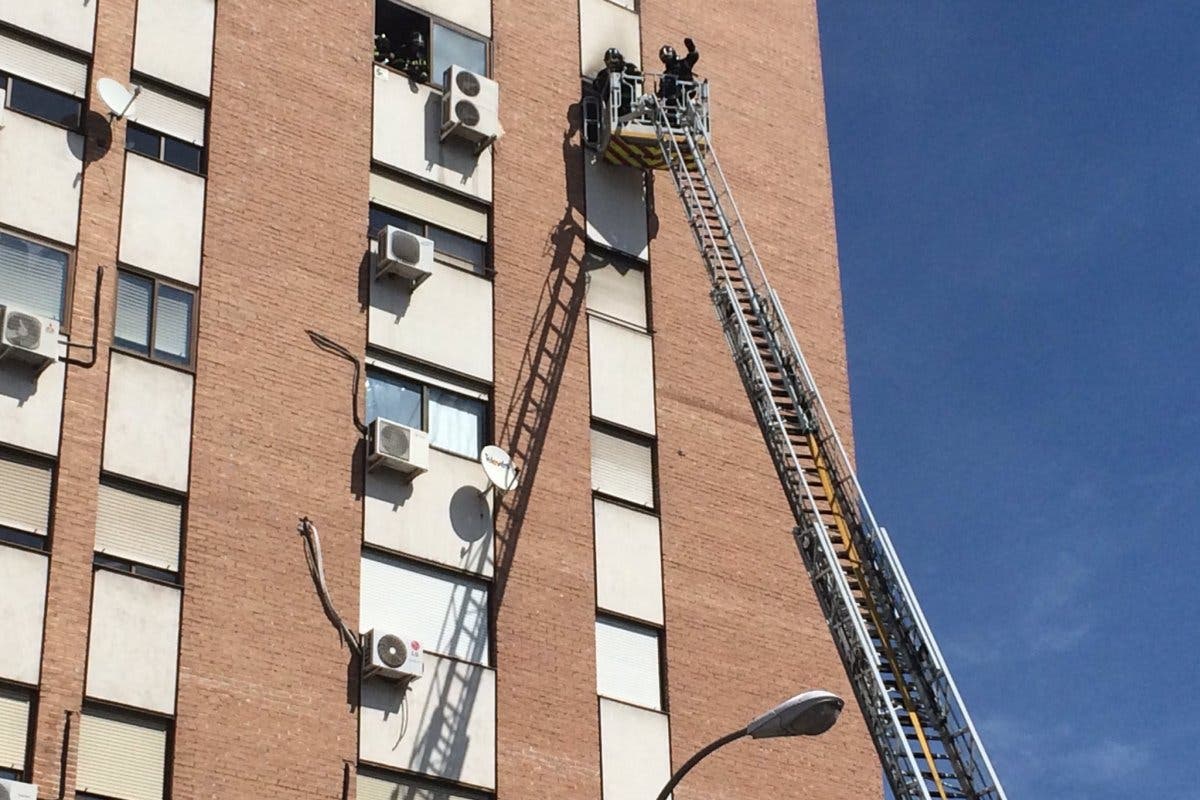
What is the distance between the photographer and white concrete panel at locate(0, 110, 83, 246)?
89.2 feet

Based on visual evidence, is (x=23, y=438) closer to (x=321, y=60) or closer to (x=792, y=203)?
(x=321, y=60)

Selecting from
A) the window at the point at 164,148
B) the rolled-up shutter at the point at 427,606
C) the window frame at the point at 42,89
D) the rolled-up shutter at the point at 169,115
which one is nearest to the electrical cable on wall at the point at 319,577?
the rolled-up shutter at the point at 427,606

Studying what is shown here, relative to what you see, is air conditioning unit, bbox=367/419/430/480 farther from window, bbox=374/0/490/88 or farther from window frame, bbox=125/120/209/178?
window, bbox=374/0/490/88

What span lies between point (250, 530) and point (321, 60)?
7.61 m

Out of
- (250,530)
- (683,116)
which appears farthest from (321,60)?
(250,530)

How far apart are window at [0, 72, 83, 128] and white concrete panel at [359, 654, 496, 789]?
820 centimetres

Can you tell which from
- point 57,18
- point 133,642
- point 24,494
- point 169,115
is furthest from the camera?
point 169,115

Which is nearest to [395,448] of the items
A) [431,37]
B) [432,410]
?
[432,410]

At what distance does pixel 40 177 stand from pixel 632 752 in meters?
10.5

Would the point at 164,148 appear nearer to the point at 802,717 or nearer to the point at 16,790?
the point at 16,790

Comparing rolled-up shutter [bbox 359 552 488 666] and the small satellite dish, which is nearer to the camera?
rolled-up shutter [bbox 359 552 488 666]

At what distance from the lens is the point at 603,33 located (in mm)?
34844

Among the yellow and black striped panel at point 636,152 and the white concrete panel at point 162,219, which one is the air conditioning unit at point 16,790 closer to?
the white concrete panel at point 162,219

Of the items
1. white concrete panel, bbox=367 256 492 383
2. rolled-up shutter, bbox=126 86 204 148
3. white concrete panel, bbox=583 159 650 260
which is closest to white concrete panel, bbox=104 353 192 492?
white concrete panel, bbox=367 256 492 383
